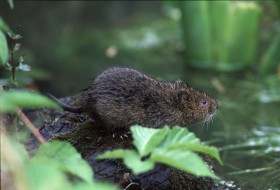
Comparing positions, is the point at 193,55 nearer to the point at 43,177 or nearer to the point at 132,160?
the point at 132,160

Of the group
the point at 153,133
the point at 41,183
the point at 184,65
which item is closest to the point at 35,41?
the point at 184,65

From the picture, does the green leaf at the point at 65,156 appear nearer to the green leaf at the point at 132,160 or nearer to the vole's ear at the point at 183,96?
the green leaf at the point at 132,160

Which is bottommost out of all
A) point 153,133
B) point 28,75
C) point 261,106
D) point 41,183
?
point 28,75

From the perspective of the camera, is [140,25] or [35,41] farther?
[140,25]

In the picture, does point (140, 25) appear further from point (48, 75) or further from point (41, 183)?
point (41, 183)

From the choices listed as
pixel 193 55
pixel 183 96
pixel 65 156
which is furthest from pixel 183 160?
pixel 193 55

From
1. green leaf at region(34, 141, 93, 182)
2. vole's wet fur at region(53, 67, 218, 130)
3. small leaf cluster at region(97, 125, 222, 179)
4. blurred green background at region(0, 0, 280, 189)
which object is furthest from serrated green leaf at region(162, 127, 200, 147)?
blurred green background at region(0, 0, 280, 189)

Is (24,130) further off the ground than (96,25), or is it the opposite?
(96,25)
